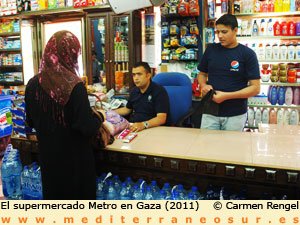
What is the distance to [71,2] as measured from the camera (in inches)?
188

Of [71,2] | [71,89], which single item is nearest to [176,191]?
[71,89]

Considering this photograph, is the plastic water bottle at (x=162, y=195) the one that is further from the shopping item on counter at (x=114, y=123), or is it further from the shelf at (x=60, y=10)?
the shelf at (x=60, y=10)

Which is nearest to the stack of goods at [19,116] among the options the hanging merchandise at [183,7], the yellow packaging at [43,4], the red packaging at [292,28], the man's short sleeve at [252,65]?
the man's short sleeve at [252,65]

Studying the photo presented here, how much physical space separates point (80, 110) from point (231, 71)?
154 cm

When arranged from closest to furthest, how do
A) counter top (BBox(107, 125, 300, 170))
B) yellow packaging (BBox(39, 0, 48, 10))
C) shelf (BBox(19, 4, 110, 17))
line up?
counter top (BBox(107, 125, 300, 170)) → shelf (BBox(19, 4, 110, 17)) → yellow packaging (BBox(39, 0, 48, 10))

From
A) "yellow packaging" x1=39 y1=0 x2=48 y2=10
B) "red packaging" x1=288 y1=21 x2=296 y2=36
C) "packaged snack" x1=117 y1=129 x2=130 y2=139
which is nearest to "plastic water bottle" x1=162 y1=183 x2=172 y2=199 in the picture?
"packaged snack" x1=117 y1=129 x2=130 y2=139

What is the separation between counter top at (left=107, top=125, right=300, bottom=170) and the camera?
1744 mm

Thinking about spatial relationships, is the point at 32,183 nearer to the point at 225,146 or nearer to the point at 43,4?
the point at 225,146

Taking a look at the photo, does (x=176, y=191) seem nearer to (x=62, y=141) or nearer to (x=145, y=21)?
(x=62, y=141)

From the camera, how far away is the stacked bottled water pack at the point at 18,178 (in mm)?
2267

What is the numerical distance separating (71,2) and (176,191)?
398cm

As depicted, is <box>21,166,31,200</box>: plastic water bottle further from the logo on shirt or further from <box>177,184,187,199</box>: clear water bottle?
the logo on shirt

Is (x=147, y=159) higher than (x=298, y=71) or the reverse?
the reverse

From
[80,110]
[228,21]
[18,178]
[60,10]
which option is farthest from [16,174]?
[60,10]
